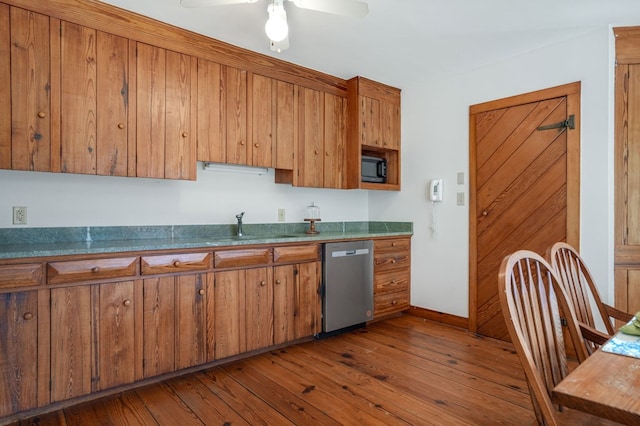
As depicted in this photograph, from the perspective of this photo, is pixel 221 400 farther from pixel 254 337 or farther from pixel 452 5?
pixel 452 5

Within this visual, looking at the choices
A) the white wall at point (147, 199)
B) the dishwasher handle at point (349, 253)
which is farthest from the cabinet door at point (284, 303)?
the white wall at point (147, 199)

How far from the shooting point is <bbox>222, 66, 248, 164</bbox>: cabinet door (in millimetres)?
2895

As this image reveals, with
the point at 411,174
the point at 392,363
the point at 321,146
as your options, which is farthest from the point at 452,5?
the point at 392,363

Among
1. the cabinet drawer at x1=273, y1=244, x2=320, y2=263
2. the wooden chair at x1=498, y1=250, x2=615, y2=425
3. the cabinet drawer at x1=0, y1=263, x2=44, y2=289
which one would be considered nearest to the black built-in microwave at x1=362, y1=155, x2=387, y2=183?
the cabinet drawer at x1=273, y1=244, x2=320, y2=263

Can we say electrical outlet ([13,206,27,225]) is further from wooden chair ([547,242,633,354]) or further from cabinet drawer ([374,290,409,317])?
wooden chair ([547,242,633,354])

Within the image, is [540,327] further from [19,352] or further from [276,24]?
[19,352]

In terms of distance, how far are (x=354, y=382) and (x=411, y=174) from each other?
2.33 m

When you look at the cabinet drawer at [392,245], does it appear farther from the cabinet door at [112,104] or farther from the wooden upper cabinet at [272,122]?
the cabinet door at [112,104]

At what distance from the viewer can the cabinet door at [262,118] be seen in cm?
306

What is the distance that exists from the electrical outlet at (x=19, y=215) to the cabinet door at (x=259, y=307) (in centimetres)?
145

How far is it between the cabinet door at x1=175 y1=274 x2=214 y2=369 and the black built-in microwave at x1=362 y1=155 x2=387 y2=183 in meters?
1.99

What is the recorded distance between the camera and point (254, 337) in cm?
274

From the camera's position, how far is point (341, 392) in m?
2.25

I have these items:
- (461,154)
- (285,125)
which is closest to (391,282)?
(461,154)
